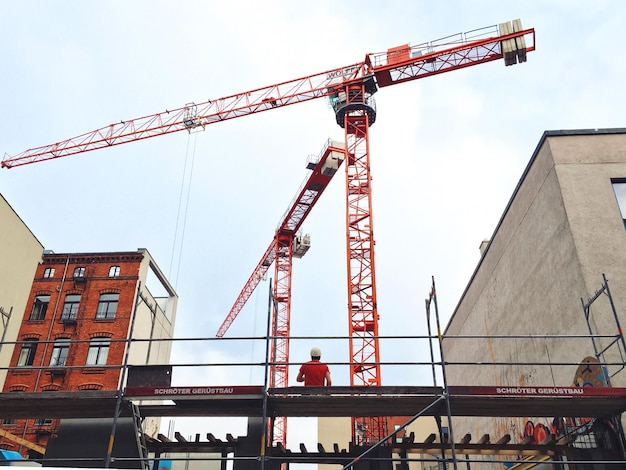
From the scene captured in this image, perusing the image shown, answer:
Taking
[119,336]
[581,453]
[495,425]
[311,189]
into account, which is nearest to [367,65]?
[311,189]

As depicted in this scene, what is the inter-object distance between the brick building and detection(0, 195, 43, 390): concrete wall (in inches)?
648

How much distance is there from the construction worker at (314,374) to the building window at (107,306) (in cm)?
2947

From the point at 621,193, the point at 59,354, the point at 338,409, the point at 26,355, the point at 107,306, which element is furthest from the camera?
the point at 107,306

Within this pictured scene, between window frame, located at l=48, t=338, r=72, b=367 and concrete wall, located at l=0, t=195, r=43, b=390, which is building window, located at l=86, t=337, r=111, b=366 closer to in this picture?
window frame, located at l=48, t=338, r=72, b=367

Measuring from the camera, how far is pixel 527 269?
16.2m

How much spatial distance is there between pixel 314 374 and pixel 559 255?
6875 mm

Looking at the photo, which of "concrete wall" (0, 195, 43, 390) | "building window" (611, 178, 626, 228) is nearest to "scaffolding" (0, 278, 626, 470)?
"building window" (611, 178, 626, 228)

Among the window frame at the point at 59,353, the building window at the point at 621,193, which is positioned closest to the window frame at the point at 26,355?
the window frame at the point at 59,353

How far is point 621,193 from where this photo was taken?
535 inches

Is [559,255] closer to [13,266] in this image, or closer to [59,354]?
[13,266]

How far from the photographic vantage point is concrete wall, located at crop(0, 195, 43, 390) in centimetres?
1680

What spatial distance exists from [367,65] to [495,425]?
3116 cm

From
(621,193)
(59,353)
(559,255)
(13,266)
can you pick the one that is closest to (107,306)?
(59,353)

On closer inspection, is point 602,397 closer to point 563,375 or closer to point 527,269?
point 563,375
